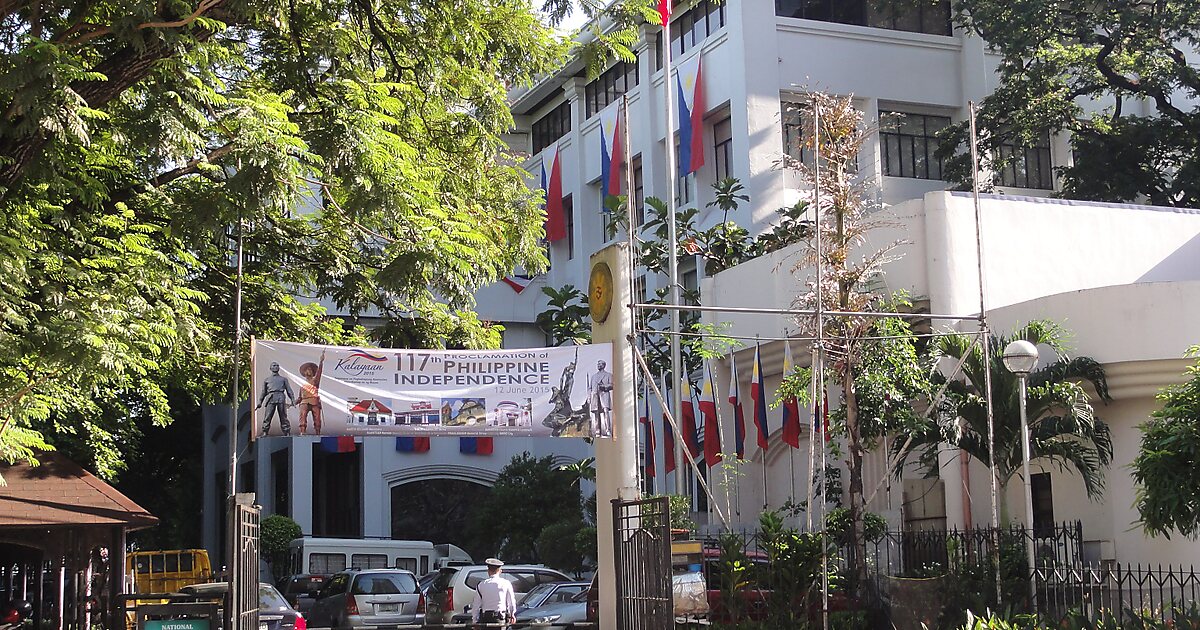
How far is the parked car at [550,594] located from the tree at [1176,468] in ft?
33.7

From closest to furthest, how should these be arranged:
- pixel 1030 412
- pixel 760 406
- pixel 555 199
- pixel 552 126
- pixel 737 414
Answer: pixel 1030 412, pixel 760 406, pixel 737 414, pixel 555 199, pixel 552 126

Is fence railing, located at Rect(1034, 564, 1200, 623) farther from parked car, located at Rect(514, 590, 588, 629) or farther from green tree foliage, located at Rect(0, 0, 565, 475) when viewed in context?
green tree foliage, located at Rect(0, 0, 565, 475)

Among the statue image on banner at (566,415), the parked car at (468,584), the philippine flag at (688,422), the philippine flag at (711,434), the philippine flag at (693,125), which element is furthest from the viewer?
the philippine flag at (693,125)

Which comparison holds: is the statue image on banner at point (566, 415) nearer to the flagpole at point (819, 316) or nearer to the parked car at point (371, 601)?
the flagpole at point (819, 316)

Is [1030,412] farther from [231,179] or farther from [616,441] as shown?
[231,179]

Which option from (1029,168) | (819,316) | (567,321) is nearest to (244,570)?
(819,316)

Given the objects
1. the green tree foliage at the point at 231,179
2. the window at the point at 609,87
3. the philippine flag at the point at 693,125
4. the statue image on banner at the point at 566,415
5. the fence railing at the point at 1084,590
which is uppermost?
the window at the point at 609,87

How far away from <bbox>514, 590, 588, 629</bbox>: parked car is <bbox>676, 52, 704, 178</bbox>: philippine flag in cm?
1761

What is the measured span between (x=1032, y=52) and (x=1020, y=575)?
812 inches

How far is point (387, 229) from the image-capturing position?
1675 cm

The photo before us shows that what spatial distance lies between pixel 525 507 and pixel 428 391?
25.9m

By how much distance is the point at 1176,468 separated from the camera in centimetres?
1309

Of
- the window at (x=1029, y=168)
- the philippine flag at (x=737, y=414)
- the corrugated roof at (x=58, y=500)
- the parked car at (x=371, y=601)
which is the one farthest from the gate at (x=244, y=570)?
the window at (x=1029, y=168)

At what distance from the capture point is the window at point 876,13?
36.4 metres
